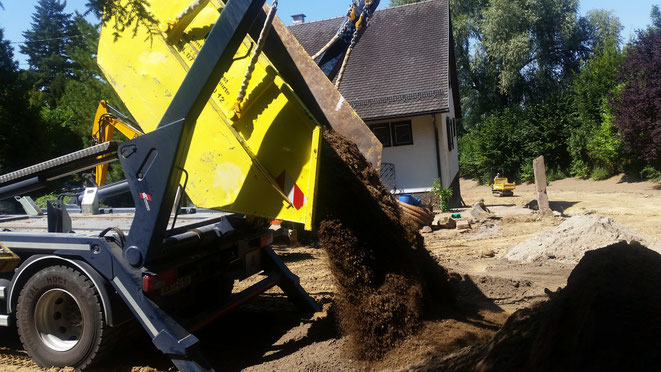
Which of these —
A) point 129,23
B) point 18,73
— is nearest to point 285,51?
point 129,23

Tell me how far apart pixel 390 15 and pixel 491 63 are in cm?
1404

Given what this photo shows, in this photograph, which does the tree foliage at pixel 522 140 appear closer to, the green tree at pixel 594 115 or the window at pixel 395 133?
the green tree at pixel 594 115

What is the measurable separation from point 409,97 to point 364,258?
13.1 meters

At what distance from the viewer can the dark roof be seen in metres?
16.7

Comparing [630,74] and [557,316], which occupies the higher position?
[630,74]

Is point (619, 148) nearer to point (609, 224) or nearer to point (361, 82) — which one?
point (361, 82)

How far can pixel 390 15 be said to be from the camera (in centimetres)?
2058

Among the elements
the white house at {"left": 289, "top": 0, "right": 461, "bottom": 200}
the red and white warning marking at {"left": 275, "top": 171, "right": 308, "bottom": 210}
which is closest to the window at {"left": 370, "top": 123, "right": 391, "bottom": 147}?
the white house at {"left": 289, "top": 0, "right": 461, "bottom": 200}

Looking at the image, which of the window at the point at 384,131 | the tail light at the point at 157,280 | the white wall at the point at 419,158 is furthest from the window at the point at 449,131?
the tail light at the point at 157,280

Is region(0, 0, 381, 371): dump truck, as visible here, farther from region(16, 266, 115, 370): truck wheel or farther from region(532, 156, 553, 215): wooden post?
region(532, 156, 553, 215): wooden post

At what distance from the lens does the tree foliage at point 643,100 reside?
64.9ft

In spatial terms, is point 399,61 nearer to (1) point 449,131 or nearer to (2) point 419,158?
(1) point 449,131

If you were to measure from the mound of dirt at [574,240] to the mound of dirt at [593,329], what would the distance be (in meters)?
4.68

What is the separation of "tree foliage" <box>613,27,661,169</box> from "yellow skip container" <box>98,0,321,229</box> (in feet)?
65.6
